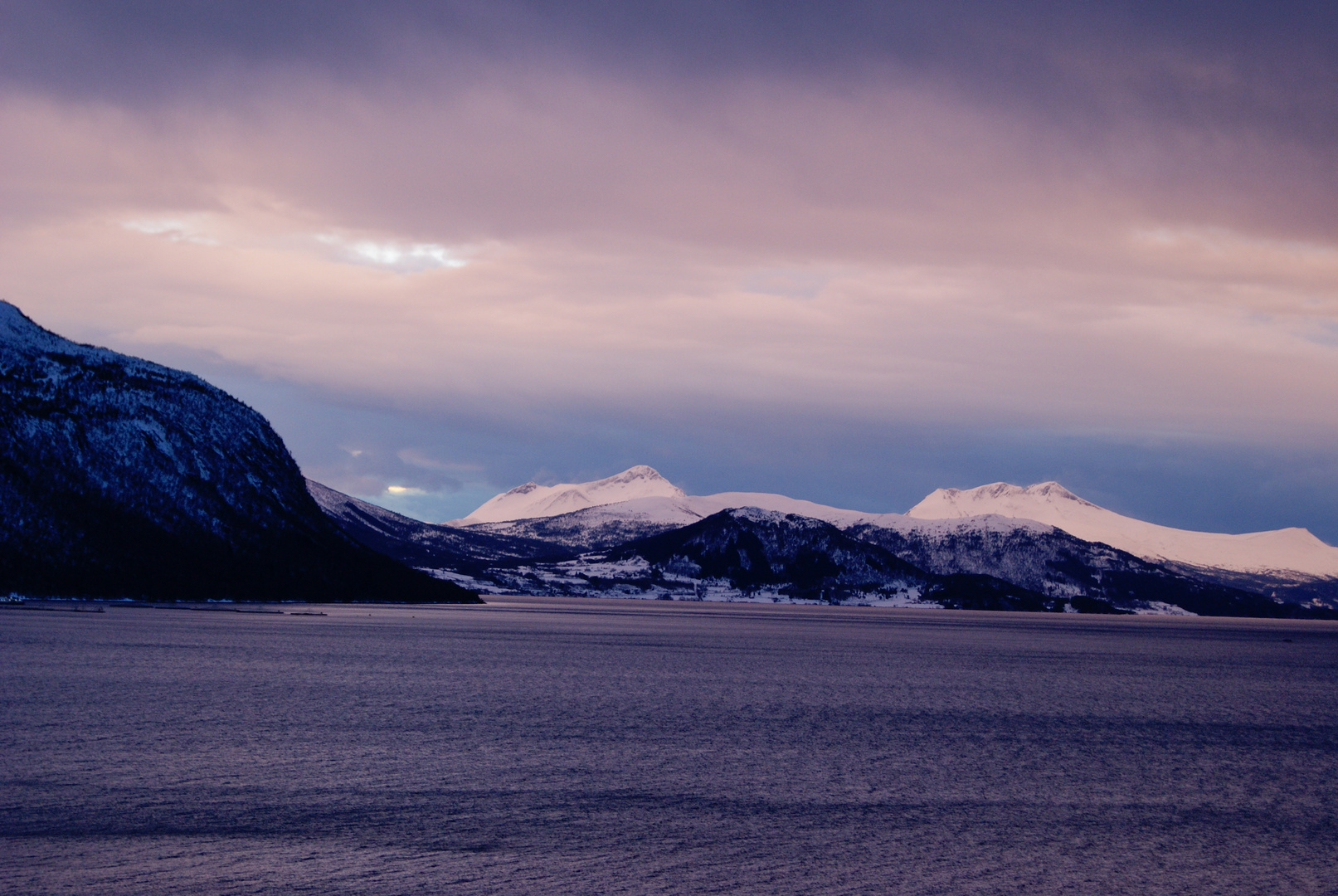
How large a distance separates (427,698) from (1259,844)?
29.1 metres

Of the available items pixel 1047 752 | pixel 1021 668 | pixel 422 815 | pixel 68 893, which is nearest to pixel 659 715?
pixel 1047 752

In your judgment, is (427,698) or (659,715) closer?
(659,715)

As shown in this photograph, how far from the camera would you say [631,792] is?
24484 millimetres

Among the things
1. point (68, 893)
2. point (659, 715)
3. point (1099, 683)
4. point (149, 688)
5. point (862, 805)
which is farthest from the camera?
point (1099, 683)

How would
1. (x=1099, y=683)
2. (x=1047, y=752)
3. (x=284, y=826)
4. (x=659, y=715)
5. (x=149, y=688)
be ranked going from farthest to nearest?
1. (x=1099, y=683)
2. (x=149, y=688)
3. (x=659, y=715)
4. (x=1047, y=752)
5. (x=284, y=826)

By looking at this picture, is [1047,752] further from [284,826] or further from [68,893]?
[68,893]

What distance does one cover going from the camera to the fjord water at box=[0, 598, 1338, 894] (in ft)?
58.2

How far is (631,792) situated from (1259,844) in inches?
477

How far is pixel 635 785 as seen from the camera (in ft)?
83.4

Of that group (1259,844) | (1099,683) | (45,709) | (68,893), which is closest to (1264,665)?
(1099,683)

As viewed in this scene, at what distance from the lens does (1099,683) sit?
6275cm

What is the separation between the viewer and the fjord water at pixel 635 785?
17.8 meters

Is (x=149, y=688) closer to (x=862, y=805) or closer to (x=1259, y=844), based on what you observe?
(x=862, y=805)

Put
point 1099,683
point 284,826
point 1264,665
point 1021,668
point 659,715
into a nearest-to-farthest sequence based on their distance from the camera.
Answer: point 284,826, point 659,715, point 1099,683, point 1021,668, point 1264,665
